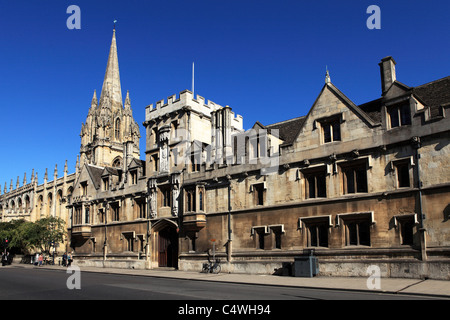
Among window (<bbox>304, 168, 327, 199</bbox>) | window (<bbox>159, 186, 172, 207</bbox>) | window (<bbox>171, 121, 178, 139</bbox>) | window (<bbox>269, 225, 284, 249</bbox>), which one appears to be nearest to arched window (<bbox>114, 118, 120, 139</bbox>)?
window (<bbox>171, 121, 178, 139</bbox>)

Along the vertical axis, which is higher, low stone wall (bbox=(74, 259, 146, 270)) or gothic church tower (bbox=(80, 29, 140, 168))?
gothic church tower (bbox=(80, 29, 140, 168))

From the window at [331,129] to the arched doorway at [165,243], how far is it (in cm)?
1467

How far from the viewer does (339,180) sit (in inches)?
904

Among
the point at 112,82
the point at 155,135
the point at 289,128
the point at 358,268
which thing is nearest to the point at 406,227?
the point at 358,268

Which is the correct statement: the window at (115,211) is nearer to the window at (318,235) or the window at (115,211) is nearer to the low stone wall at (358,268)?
the low stone wall at (358,268)

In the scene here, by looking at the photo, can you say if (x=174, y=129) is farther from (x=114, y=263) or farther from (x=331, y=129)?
(x=331, y=129)

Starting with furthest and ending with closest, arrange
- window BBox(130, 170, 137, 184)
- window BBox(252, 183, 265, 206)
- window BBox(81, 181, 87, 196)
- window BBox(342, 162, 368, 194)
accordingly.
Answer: window BBox(81, 181, 87, 196) → window BBox(130, 170, 137, 184) → window BBox(252, 183, 265, 206) → window BBox(342, 162, 368, 194)

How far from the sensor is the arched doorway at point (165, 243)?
3303cm

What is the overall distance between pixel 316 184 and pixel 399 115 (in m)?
6.05

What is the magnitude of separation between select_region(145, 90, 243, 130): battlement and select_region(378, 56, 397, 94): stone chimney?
1618 centimetres

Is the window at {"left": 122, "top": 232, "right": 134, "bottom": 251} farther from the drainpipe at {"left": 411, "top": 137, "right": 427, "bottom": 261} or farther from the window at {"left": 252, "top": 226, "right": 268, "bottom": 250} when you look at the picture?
the drainpipe at {"left": 411, "top": 137, "right": 427, "bottom": 261}

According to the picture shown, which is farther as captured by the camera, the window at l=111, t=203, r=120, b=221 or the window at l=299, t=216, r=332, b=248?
the window at l=111, t=203, r=120, b=221

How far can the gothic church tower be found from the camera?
3150 inches

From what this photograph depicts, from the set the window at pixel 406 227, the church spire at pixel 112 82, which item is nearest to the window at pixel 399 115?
the window at pixel 406 227
